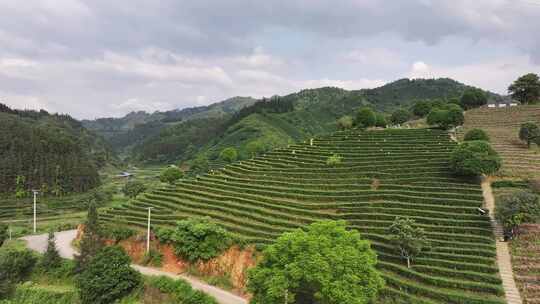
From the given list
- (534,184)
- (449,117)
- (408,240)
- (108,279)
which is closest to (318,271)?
(408,240)

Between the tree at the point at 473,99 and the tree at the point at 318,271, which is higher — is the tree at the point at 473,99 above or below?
above

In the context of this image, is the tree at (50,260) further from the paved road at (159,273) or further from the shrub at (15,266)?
the paved road at (159,273)

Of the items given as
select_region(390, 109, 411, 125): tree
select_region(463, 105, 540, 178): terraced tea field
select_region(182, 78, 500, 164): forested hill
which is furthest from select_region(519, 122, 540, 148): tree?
select_region(182, 78, 500, 164): forested hill

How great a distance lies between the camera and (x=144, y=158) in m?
161

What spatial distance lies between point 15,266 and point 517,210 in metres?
36.0

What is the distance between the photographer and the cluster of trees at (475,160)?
26672 mm

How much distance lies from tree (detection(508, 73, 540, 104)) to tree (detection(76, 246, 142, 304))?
57808 mm

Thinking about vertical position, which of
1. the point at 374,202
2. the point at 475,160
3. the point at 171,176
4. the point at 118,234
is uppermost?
the point at 475,160

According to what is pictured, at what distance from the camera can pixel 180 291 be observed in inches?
902

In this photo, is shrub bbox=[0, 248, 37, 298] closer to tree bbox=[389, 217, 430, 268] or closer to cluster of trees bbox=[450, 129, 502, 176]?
tree bbox=[389, 217, 430, 268]

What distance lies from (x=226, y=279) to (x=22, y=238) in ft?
111

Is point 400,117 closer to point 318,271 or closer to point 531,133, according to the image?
point 531,133

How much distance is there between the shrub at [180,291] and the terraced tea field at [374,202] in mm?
5770

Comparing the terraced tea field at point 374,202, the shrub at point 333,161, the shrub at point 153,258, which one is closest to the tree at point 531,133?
the terraced tea field at point 374,202
